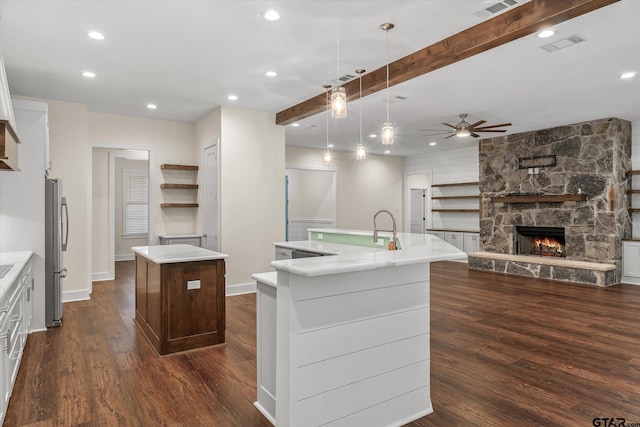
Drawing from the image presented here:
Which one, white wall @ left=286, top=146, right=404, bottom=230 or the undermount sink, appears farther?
white wall @ left=286, top=146, right=404, bottom=230

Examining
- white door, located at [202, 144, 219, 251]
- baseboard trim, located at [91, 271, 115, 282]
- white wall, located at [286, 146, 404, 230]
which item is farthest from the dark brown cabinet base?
white wall, located at [286, 146, 404, 230]

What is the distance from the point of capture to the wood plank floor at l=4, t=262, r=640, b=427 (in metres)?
2.48

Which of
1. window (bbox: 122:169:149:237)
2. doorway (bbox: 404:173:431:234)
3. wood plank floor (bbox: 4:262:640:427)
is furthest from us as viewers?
doorway (bbox: 404:173:431:234)

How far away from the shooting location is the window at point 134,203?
1012 centimetres

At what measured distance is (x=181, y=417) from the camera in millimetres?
2439

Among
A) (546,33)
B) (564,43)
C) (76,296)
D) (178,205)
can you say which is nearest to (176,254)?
(76,296)

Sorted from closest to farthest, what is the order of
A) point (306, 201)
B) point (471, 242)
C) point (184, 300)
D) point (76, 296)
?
point (184, 300)
point (76, 296)
point (471, 242)
point (306, 201)

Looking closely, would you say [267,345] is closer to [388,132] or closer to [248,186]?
[388,132]

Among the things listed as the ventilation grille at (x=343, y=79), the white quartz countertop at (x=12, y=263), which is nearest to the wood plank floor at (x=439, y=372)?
the white quartz countertop at (x=12, y=263)

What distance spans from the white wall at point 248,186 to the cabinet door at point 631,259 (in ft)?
19.7

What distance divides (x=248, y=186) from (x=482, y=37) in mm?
3890

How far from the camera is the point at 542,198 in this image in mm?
7461

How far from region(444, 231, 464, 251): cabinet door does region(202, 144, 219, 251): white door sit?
6.11 metres

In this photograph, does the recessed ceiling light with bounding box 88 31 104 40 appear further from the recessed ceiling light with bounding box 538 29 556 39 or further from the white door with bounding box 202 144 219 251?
the recessed ceiling light with bounding box 538 29 556 39
